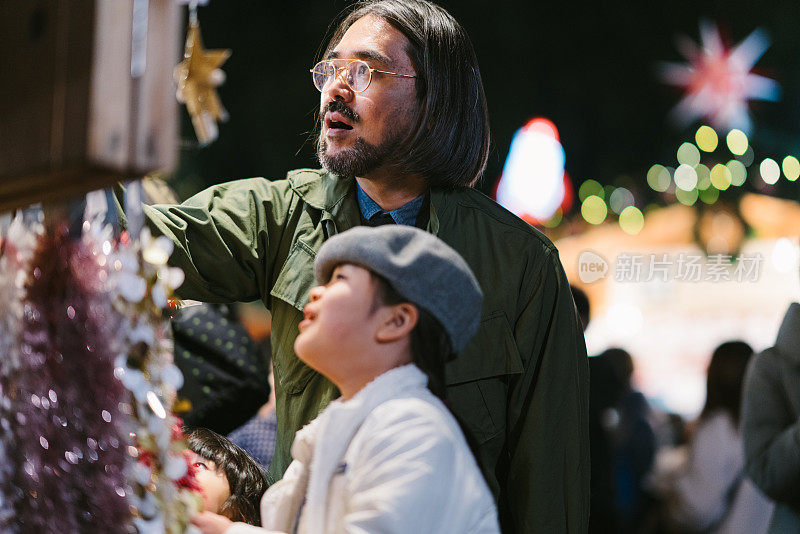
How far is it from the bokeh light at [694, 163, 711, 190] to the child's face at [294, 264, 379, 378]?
19.0 ft

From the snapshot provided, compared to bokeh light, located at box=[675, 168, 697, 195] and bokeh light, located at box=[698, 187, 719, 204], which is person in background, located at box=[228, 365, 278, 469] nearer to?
bokeh light, located at box=[698, 187, 719, 204]

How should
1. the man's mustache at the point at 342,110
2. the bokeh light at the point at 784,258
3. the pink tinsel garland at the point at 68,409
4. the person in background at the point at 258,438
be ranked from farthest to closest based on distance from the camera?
1. the bokeh light at the point at 784,258
2. the person in background at the point at 258,438
3. the man's mustache at the point at 342,110
4. the pink tinsel garland at the point at 68,409

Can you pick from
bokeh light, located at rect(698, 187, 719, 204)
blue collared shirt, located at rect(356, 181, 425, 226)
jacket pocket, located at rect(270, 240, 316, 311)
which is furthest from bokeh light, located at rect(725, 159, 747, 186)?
jacket pocket, located at rect(270, 240, 316, 311)

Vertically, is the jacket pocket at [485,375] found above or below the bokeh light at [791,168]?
below

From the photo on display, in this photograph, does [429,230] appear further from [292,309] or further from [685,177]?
[685,177]

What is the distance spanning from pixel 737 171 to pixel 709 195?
257 mm

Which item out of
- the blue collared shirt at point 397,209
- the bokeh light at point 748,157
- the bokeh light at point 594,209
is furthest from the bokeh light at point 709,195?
the blue collared shirt at point 397,209

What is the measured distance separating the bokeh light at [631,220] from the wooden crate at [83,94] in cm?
605

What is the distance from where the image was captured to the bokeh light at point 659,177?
6.95 m

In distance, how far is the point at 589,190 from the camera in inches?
289

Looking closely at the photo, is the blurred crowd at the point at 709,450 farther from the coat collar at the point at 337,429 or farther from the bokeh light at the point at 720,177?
the coat collar at the point at 337,429

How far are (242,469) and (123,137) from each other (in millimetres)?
1056

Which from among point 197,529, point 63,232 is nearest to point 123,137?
point 63,232

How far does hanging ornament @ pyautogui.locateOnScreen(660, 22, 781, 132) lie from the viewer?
21.5ft
